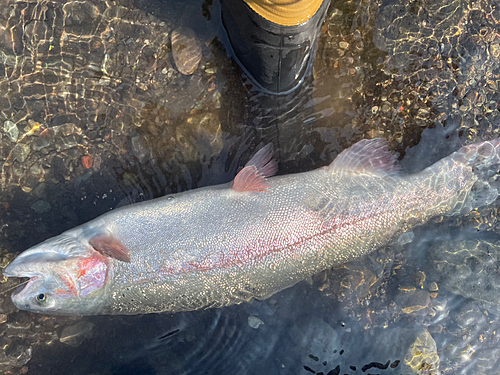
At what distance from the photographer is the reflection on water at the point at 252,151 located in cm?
366

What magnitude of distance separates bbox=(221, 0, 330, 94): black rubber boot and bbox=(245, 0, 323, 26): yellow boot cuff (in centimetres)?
5

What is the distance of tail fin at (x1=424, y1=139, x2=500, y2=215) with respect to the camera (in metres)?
3.42

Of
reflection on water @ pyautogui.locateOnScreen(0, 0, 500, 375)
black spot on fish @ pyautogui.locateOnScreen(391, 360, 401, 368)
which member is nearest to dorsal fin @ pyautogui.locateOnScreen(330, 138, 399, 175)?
reflection on water @ pyautogui.locateOnScreen(0, 0, 500, 375)

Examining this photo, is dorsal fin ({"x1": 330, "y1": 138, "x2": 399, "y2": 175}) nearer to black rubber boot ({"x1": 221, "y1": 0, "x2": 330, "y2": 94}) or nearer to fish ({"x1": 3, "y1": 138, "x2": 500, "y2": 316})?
fish ({"x1": 3, "y1": 138, "x2": 500, "y2": 316})

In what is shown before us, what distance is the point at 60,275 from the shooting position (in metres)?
3.03

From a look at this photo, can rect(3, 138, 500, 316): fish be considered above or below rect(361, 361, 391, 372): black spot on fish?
above

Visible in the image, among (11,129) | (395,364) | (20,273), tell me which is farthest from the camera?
(395,364)

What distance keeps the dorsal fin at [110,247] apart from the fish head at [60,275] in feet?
0.20

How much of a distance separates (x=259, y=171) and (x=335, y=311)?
1.83 meters

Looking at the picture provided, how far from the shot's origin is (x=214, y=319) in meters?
3.87

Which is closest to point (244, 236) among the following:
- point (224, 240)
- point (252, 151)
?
point (224, 240)

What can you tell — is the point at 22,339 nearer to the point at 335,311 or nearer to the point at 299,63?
the point at 335,311

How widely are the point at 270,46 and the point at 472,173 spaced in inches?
93.0

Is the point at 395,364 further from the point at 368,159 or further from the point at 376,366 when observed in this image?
the point at 368,159
